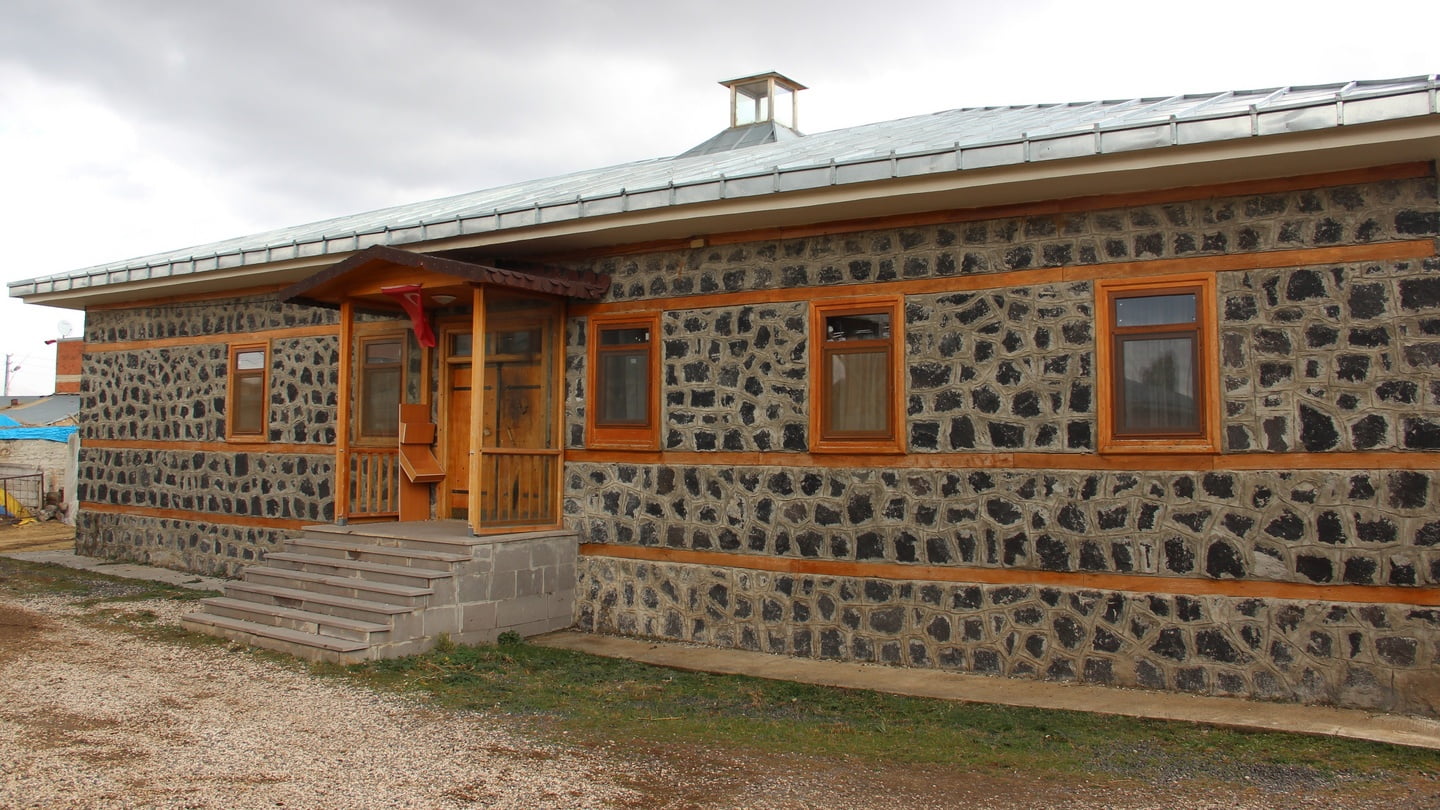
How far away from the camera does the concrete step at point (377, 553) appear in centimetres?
885

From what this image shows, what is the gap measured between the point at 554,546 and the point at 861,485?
2.90 meters

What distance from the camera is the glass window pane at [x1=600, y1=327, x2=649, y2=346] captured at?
9664mm

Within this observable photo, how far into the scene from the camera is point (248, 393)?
41.9 ft

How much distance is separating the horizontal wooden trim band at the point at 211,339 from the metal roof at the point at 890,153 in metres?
0.92

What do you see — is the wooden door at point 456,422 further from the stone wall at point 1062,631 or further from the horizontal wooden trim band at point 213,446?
the stone wall at point 1062,631

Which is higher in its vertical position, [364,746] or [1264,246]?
[1264,246]

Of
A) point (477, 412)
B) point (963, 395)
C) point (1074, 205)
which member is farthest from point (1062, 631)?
point (477, 412)

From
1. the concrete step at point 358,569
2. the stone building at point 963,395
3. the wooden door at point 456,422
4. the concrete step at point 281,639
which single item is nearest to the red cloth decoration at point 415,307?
the stone building at point 963,395

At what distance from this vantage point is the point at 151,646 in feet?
28.6

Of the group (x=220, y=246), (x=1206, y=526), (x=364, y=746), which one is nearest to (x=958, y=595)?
(x=1206, y=526)

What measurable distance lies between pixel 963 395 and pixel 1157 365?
1343 millimetres

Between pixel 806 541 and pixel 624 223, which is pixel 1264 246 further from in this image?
pixel 624 223

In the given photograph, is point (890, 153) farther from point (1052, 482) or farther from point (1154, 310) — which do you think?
point (1052, 482)

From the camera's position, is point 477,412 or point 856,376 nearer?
point 856,376
